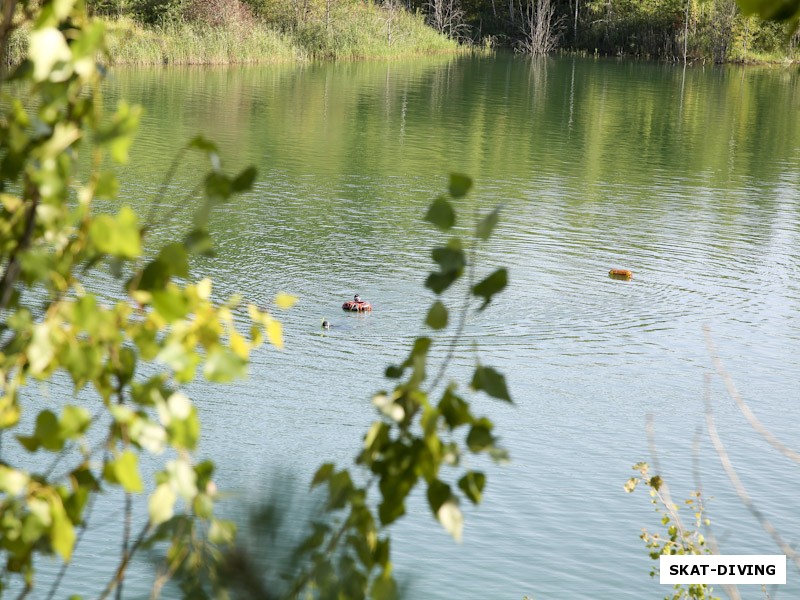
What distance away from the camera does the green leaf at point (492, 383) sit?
1.27m

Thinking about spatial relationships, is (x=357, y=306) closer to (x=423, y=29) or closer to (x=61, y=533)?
(x=61, y=533)

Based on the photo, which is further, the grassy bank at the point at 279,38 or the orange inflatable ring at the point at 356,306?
the grassy bank at the point at 279,38

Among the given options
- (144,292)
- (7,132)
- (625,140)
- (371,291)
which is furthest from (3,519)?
(625,140)

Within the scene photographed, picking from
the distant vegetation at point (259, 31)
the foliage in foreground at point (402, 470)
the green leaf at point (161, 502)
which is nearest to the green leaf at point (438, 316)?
the foliage in foreground at point (402, 470)

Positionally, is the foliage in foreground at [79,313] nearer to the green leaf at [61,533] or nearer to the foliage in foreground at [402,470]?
the green leaf at [61,533]

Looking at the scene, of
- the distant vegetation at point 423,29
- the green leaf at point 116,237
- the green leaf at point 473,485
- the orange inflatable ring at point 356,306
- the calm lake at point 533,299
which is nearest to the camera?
the green leaf at point 116,237

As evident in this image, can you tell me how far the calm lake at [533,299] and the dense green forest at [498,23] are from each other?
31.8 feet

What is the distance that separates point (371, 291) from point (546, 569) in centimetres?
616

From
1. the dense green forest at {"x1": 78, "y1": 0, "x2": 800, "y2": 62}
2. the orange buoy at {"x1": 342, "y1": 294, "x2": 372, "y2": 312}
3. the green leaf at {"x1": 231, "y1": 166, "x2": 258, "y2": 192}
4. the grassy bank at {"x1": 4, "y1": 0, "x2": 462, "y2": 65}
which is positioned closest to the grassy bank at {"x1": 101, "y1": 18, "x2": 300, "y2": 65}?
the grassy bank at {"x1": 4, "y1": 0, "x2": 462, "y2": 65}

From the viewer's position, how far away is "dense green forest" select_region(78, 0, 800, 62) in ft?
129

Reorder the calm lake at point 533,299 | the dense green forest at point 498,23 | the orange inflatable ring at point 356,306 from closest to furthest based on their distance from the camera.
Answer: the calm lake at point 533,299 → the orange inflatable ring at point 356,306 → the dense green forest at point 498,23

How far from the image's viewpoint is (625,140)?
25.6 meters

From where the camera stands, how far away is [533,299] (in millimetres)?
13391

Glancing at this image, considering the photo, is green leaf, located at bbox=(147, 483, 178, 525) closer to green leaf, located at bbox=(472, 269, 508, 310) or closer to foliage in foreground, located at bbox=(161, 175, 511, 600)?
foliage in foreground, located at bbox=(161, 175, 511, 600)
